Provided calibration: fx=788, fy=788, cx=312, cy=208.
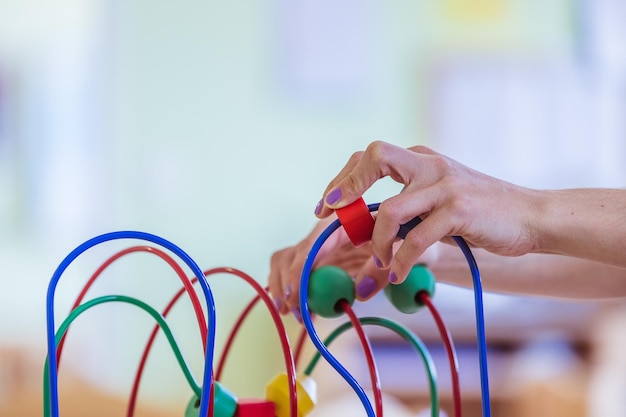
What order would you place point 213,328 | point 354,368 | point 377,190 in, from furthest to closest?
point 377,190
point 354,368
point 213,328

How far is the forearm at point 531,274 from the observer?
2.86ft

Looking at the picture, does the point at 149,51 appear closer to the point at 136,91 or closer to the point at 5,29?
the point at 136,91

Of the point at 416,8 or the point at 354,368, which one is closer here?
the point at 354,368

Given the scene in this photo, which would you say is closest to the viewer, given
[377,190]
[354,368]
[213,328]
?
[213,328]

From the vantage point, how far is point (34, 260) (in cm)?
277

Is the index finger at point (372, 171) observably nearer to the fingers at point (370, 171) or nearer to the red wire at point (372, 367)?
the fingers at point (370, 171)

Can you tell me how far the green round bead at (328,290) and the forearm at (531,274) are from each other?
0.54 ft

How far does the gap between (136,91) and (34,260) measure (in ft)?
2.29

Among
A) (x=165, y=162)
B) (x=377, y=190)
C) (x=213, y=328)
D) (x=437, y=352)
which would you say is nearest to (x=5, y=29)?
(x=165, y=162)

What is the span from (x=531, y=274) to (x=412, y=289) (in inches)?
7.8

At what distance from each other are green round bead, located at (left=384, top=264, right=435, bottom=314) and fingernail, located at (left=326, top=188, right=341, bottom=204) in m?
0.17

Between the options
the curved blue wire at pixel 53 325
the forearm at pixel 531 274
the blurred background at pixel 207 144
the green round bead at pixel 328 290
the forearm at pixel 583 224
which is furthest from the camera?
the blurred background at pixel 207 144

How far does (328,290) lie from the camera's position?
73 centimetres

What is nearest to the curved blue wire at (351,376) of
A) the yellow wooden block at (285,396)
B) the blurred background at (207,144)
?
the yellow wooden block at (285,396)
